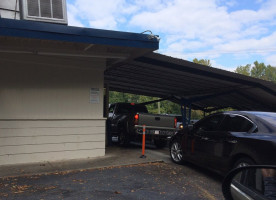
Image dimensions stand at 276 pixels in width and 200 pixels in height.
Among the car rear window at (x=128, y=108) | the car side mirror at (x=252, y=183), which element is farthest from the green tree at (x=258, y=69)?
the car side mirror at (x=252, y=183)

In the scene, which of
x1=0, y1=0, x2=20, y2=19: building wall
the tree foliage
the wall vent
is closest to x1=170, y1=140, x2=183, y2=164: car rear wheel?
the wall vent

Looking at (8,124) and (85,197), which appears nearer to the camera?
(85,197)

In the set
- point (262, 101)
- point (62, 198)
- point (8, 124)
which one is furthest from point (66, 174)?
point (262, 101)

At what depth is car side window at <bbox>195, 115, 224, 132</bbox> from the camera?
6.50 metres

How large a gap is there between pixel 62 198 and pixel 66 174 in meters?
1.65

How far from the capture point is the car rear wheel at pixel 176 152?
788cm

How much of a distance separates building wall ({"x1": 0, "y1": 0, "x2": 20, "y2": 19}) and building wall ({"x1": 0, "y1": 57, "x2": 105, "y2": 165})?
2.02 meters

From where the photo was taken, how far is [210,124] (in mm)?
6785

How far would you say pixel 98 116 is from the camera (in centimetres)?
870

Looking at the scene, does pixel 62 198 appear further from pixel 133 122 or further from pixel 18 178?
pixel 133 122

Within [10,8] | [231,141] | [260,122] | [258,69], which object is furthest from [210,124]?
[258,69]

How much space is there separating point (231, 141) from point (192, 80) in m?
6.86

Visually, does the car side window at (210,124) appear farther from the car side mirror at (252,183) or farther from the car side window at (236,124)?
the car side mirror at (252,183)

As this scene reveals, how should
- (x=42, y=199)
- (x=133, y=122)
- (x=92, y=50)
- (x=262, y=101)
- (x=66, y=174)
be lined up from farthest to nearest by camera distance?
1. (x=262, y=101)
2. (x=133, y=122)
3. (x=92, y=50)
4. (x=66, y=174)
5. (x=42, y=199)
